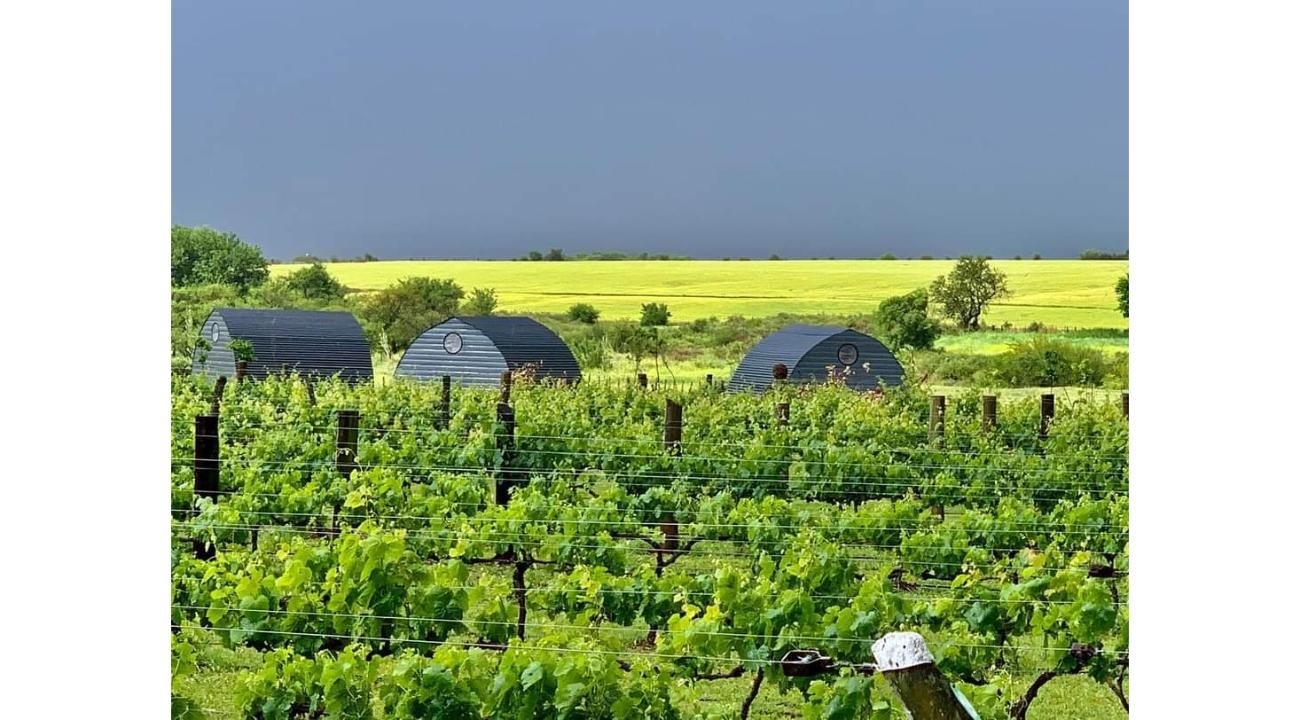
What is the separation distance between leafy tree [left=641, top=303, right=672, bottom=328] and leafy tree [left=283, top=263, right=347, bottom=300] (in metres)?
0.85

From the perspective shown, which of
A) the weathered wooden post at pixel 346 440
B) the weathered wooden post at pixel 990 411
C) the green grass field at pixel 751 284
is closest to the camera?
the green grass field at pixel 751 284

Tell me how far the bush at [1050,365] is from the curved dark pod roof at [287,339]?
6.30 ft

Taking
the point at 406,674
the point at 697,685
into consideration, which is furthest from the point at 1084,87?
the point at 406,674

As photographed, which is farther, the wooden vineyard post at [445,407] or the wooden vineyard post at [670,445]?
the wooden vineyard post at [670,445]

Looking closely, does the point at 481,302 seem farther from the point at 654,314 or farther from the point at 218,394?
the point at 218,394

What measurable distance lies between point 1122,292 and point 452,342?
189cm

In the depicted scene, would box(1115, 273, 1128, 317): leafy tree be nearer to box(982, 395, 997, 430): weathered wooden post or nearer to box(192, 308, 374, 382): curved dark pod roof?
box(982, 395, 997, 430): weathered wooden post

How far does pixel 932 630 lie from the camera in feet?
9.99

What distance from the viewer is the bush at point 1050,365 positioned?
3.41 metres

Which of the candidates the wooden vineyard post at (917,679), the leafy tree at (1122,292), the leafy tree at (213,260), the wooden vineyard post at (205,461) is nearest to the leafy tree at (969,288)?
the leafy tree at (1122,292)

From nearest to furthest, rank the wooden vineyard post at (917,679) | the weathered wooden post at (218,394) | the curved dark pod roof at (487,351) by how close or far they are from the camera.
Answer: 1. the wooden vineyard post at (917,679)
2. the curved dark pod roof at (487,351)
3. the weathered wooden post at (218,394)

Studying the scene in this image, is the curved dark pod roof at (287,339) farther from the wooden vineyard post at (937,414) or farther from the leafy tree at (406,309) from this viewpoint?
the wooden vineyard post at (937,414)
